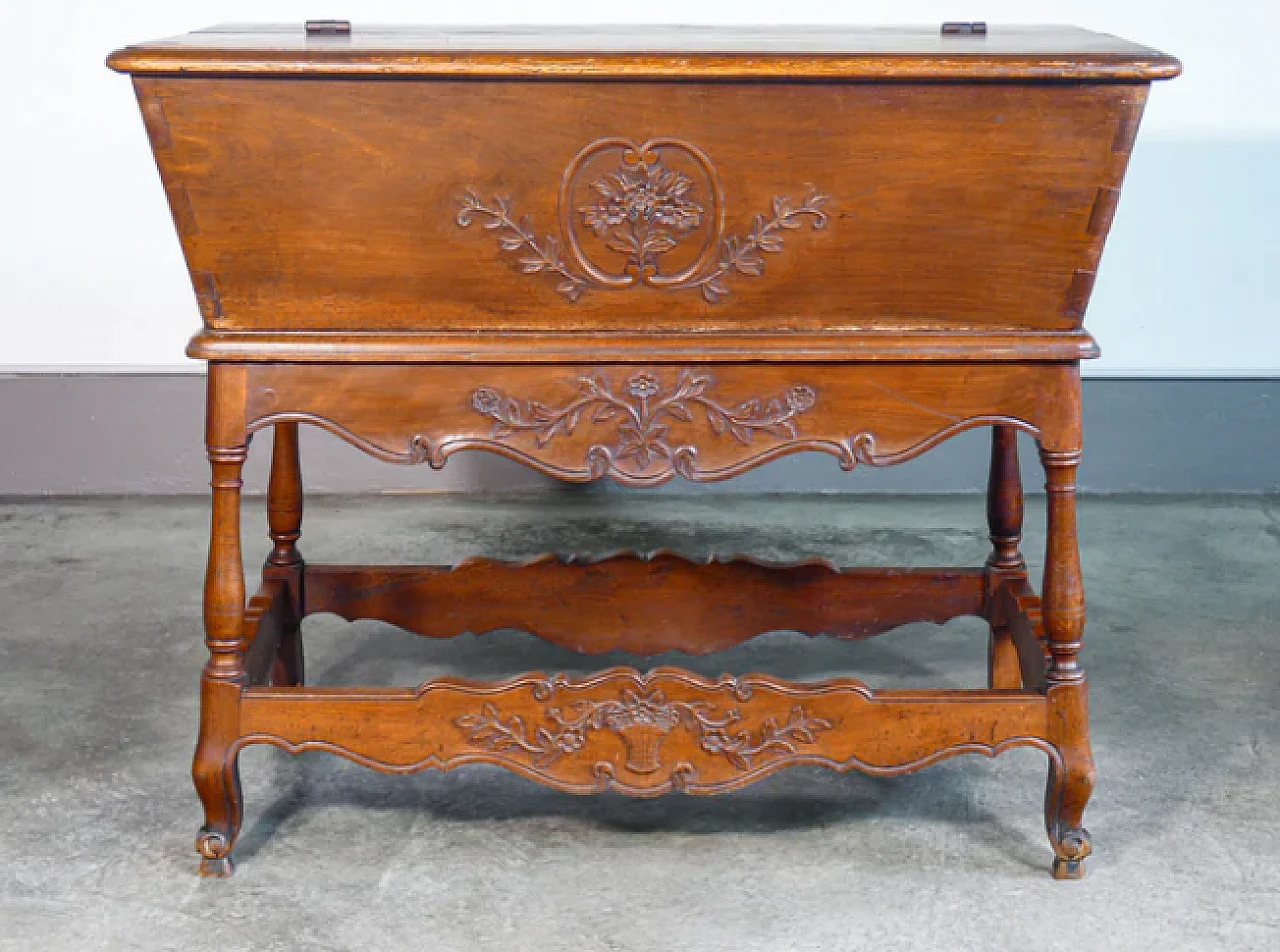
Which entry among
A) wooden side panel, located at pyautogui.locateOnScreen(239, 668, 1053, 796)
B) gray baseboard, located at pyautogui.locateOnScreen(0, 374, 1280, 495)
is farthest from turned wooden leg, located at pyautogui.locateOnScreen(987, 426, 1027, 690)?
gray baseboard, located at pyautogui.locateOnScreen(0, 374, 1280, 495)

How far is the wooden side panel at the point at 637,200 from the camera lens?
6.98 ft

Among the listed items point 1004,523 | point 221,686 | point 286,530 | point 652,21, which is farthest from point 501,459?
point 221,686

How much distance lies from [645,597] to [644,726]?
21.8 inches

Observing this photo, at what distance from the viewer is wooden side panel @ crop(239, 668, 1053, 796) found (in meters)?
2.37

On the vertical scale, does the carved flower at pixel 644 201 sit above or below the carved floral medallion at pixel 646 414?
above

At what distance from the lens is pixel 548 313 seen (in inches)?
88.5

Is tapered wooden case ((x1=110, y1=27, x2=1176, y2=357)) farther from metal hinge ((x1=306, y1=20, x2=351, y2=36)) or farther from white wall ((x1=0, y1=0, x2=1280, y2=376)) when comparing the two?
white wall ((x1=0, y1=0, x2=1280, y2=376))

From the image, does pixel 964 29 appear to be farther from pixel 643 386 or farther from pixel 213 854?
pixel 213 854

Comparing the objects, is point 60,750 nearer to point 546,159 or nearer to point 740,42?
point 546,159

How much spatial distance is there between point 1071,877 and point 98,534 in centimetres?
262

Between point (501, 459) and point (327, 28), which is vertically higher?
point (327, 28)

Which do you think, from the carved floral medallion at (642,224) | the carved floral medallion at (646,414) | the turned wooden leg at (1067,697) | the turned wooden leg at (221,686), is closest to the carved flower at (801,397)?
the carved floral medallion at (646,414)

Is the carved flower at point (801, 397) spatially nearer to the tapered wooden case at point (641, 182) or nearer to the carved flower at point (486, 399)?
the tapered wooden case at point (641, 182)

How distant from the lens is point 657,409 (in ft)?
7.50
